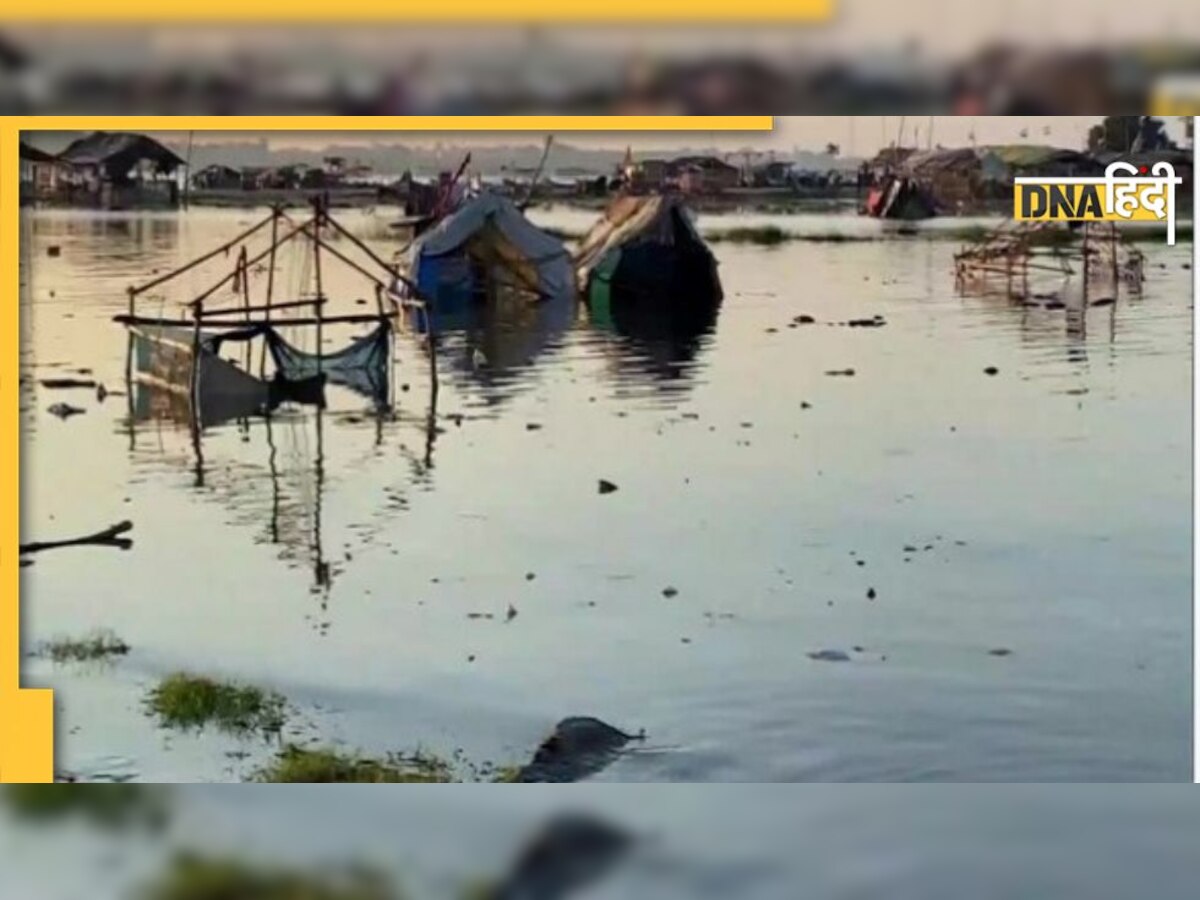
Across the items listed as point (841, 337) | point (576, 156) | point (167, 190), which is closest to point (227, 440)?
point (167, 190)

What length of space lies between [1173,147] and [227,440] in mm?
1624

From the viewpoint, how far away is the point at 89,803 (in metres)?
3.30

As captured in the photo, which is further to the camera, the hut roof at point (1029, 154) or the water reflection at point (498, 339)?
the water reflection at point (498, 339)

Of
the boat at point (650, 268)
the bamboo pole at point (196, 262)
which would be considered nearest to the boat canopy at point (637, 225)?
the boat at point (650, 268)

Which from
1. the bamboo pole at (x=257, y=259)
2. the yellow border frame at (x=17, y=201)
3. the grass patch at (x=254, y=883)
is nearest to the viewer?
the grass patch at (x=254, y=883)

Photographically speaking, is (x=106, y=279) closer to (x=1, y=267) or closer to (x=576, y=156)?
(x=1, y=267)

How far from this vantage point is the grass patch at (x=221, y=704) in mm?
3436

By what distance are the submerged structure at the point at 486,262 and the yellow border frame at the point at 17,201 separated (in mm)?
255

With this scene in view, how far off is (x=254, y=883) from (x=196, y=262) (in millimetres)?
1058

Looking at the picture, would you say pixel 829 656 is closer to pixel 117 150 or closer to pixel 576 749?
pixel 576 749

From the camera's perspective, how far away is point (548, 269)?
3668 mm

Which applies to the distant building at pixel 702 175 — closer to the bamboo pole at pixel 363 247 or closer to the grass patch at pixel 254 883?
the bamboo pole at pixel 363 247

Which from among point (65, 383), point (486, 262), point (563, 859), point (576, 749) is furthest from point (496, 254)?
point (563, 859)

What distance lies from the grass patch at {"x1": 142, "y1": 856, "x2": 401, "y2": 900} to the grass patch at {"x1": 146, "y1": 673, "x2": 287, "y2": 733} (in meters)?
0.26
